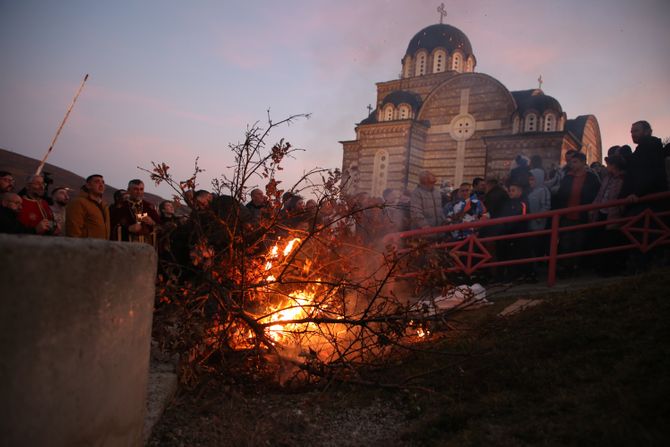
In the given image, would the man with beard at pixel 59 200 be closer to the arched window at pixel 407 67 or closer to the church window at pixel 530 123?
the church window at pixel 530 123

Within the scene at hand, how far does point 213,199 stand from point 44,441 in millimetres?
3247

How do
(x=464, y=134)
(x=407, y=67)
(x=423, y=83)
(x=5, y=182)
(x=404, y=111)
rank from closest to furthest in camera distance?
(x=5, y=182) < (x=464, y=134) < (x=404, y=111) < (x=423, y=83) < (x=407, y=67)

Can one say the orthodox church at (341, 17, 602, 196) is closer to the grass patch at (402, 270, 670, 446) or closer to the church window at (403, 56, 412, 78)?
the church window at (403, 56, 412, 78)

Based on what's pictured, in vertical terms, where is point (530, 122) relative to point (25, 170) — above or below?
above

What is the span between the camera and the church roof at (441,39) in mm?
31645

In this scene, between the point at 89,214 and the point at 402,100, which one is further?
the point at 402,100

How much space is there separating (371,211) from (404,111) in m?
21.5

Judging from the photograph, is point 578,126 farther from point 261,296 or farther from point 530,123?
point 261,296

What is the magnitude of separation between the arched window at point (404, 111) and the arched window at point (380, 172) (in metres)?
3.47

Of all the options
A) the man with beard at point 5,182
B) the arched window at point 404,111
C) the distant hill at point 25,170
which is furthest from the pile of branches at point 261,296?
the arched window at point 404,111

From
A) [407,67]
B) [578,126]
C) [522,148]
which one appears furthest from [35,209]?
[407,67]

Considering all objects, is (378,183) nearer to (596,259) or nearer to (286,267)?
(596,259)

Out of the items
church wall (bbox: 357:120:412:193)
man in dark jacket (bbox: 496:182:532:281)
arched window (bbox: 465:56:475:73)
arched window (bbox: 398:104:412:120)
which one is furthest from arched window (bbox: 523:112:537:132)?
man in dark jacket (bbox: 496:182:532:281)

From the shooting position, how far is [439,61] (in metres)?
31.7
